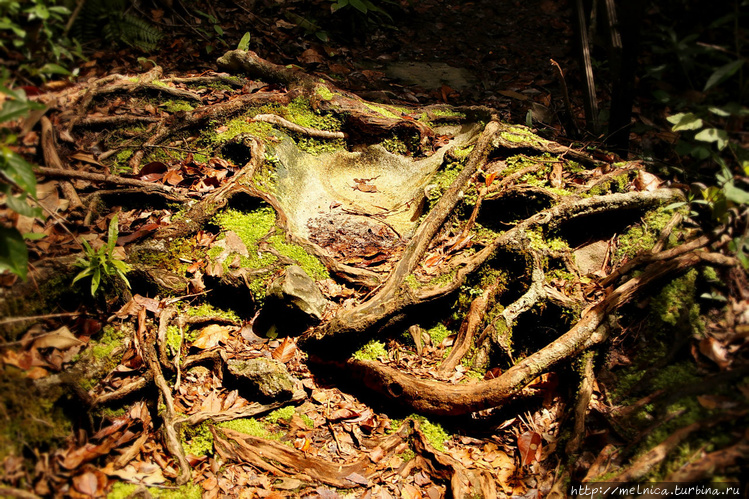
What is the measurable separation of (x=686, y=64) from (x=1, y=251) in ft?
14.4

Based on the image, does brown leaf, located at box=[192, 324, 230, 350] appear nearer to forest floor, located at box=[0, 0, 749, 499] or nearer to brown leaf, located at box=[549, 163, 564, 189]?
forest floor, located at box=[0, 0, 749, 499]

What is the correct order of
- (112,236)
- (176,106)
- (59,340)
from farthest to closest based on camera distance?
(176,106)
(112,236)
(59,340)

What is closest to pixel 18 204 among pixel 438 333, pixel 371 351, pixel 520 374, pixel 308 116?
pixel 371 351

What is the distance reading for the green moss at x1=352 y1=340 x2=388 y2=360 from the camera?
364 centimetres

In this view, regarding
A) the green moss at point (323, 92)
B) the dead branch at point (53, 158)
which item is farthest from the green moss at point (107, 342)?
the green moss at point (323, 92)

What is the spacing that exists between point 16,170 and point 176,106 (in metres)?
3.23

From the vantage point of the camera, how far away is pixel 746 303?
2619 millimetres

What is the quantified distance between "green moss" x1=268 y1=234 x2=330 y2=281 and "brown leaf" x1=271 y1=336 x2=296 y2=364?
23.0 inches

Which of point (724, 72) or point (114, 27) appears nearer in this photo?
point (724, 72)

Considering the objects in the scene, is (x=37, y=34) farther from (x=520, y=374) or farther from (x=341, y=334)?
(x=520, y=374)

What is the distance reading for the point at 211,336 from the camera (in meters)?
3.62

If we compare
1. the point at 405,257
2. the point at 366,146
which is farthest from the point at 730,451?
the point at 366,146

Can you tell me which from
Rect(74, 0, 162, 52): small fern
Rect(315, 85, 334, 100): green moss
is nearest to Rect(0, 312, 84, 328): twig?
Rect(74, 0, 162, 52): small fern

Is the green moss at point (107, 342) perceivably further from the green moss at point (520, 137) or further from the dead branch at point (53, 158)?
the green moss at point (520, 137)
